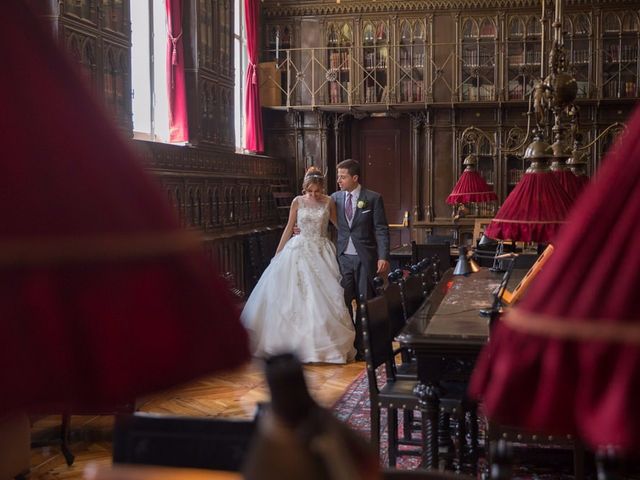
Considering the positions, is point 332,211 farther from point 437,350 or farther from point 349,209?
point 437,350

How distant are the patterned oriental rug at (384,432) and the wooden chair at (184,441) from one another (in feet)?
6.42

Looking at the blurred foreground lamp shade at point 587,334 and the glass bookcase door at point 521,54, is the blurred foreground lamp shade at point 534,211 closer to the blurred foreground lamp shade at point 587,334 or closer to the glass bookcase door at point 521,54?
the blurred foreground lamp shade at point 587,334

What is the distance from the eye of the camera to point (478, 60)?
13.5 m

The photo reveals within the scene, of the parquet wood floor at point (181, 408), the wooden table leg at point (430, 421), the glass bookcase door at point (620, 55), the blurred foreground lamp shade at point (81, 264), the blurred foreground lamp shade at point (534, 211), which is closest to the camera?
the blurred foreground lamp shade at point (81, 264)

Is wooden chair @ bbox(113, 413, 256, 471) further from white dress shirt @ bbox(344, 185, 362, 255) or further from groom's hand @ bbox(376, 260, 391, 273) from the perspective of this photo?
white dress shirt @ bbox(344, 185, 362, 255)

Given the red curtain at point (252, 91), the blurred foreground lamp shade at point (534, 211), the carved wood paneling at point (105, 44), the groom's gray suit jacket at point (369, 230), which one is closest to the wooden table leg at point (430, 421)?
the blurred foreground lamp shade at point (534, 211)

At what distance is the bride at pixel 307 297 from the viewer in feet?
25.0

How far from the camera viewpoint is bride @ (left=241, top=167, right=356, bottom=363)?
7.61 metres

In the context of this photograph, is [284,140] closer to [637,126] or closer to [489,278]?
[489,278]

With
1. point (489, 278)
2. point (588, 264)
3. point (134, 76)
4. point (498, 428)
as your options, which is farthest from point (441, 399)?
point (134, 76)

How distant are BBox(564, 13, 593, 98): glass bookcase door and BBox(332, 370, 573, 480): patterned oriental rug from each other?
825 centimetres

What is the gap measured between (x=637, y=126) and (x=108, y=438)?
5.07m

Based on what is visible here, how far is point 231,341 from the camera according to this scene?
2.16ft

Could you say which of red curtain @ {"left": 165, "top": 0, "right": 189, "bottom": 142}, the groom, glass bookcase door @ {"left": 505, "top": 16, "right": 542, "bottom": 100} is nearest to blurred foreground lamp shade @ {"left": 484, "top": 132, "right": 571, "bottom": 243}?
the groom
